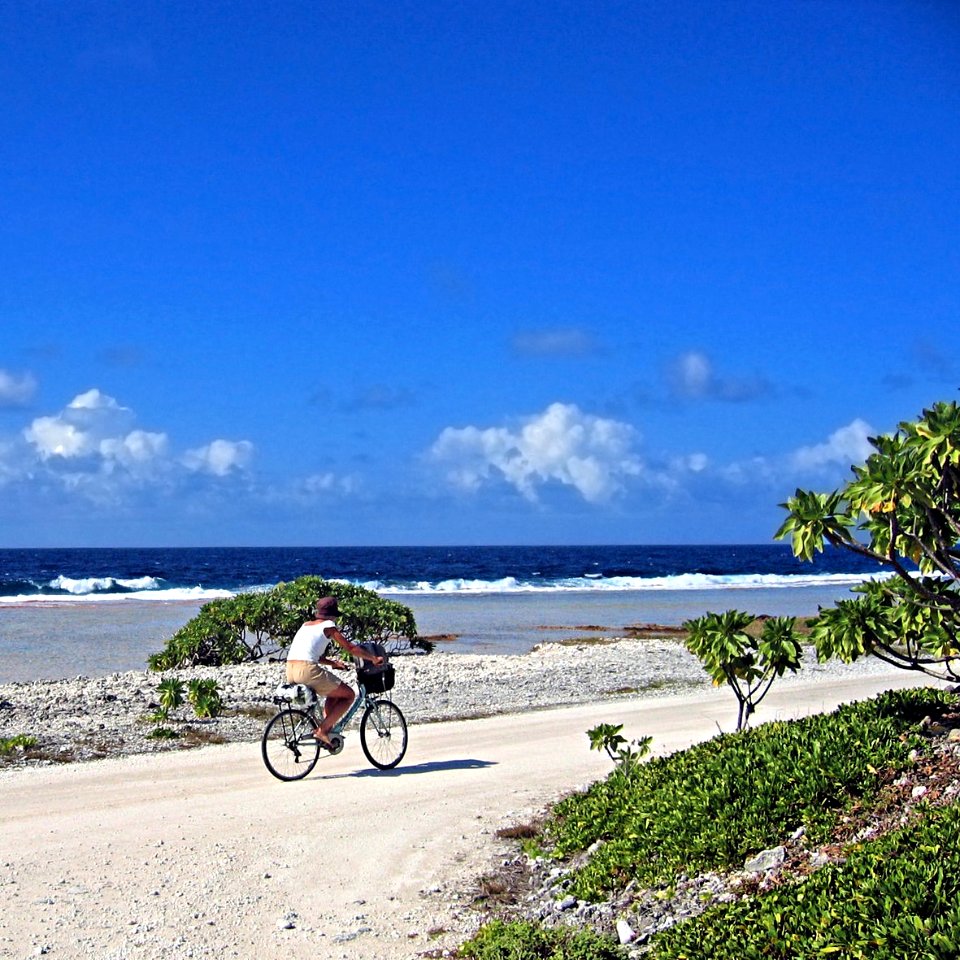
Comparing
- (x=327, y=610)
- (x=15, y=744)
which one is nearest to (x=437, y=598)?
(x=15, y=744)

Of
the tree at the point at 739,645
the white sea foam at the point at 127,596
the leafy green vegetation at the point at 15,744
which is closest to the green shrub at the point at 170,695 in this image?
the leafy green vegetation at the point at 15,744

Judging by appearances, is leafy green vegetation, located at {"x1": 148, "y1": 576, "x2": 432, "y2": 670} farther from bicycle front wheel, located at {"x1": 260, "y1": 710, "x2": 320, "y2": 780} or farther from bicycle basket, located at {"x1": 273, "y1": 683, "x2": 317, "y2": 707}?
bicycle basket, located at {"x1": 273, "y1": 683, "x2": 317, "y2": 707}

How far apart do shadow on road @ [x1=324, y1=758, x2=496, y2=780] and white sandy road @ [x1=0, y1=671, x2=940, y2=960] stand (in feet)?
0.12

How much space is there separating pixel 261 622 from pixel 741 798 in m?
19.6

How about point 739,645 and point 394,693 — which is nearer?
point 739,645

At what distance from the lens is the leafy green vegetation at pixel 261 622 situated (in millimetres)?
25000

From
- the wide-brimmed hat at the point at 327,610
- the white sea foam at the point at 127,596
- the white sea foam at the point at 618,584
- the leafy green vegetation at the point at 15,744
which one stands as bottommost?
the white sea foam at the point at 618,584

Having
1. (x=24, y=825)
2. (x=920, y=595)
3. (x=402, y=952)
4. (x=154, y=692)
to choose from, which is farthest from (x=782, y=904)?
(x=154, y=692)

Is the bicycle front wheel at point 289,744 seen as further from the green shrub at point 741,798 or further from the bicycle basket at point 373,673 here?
the green shrub at point 741,798

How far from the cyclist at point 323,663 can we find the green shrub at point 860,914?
6.29 metres

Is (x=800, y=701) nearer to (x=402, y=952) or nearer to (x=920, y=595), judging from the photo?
(x=920, y=595)

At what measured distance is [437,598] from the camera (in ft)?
206

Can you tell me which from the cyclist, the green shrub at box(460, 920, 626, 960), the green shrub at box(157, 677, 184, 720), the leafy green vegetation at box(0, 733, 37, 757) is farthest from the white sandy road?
the green shrub at box(157, 677, 184, 720)

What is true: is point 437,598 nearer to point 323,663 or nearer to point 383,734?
point 383,734
